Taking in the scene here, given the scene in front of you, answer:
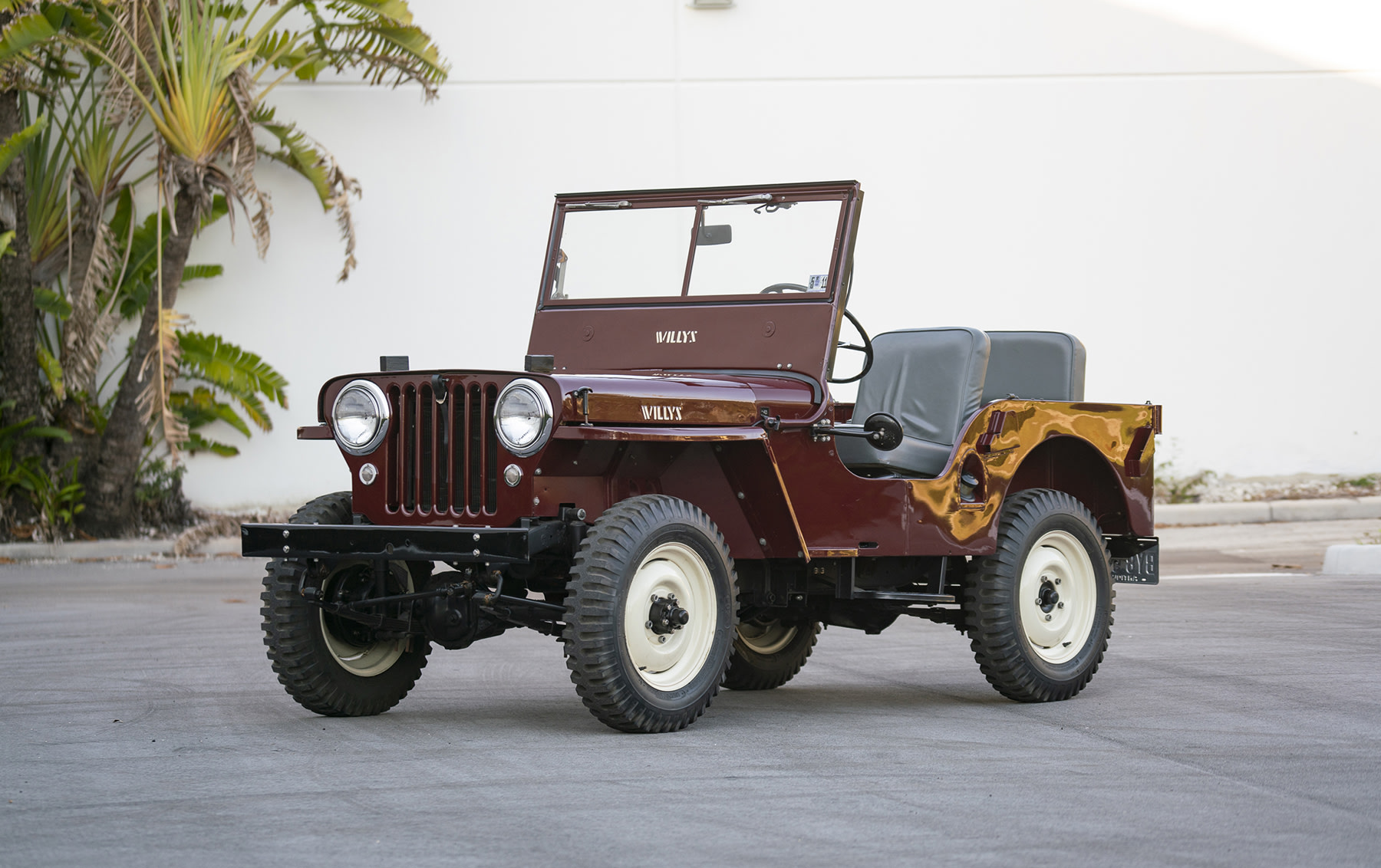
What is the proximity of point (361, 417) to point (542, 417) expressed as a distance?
2.69ft

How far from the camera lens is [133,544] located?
15734mm

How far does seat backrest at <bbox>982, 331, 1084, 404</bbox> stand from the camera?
789 cm

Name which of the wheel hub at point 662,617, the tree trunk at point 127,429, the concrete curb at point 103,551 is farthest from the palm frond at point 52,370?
the wheel hub at point 662,617

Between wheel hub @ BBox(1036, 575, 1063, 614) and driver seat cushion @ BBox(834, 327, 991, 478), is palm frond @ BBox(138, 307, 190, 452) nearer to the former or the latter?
driver seat cushion @ BBox(834, 327, 991, 478)

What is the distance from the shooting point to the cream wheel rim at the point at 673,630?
5.80 metres

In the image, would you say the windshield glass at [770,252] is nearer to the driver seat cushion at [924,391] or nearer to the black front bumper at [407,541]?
the driver seat cushion at [924,391]

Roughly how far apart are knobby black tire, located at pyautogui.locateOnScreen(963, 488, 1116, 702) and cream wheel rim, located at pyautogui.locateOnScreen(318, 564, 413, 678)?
2.47 m

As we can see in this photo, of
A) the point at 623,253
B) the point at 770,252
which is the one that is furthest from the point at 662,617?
the point at 623,253

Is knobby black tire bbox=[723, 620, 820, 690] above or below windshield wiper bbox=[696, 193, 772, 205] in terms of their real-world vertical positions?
below

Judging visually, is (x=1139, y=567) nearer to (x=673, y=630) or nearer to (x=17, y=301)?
(x=673, y=630)

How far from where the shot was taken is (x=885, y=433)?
660cm

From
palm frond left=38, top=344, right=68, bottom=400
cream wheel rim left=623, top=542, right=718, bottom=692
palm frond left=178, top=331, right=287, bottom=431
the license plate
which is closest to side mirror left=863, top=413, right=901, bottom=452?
cream wheel rim left=623, top=542, right=718, bottom=692

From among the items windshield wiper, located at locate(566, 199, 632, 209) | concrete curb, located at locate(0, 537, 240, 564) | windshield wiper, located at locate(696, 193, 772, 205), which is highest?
windshield wiper, located at locate(566, 199, 632, 209)

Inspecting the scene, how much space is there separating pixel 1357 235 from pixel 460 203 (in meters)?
10.2
